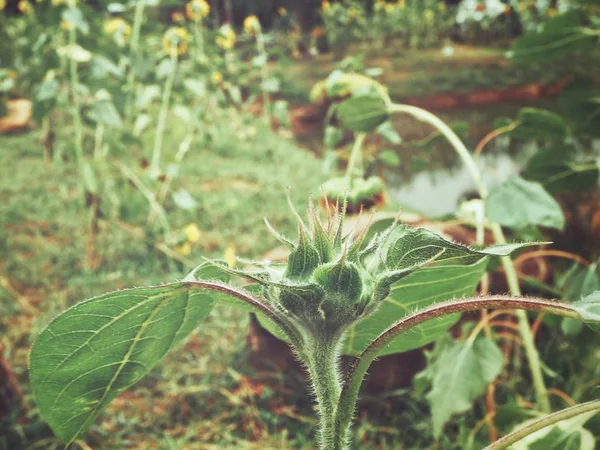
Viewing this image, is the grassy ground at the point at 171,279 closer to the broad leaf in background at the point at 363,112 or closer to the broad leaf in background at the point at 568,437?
the broad leaf in background at the point at 363,112

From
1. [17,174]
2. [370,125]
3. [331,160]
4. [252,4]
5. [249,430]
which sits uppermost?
[252,4]

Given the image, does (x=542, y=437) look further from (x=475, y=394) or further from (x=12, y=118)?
(x=12, y=118)

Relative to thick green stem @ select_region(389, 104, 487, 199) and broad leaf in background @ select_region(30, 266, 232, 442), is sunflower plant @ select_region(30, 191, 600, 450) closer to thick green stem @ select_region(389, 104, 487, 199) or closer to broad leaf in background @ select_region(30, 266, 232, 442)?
broad leaf in background @ select_region(30, 266, 232, 442)

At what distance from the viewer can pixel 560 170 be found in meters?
0.70

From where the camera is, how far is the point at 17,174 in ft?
8.07

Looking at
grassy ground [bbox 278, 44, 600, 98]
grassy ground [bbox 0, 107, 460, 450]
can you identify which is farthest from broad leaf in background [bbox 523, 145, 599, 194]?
grassy ground [bbox 278, 44, 600, 98]

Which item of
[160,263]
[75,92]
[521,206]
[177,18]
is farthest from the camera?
[177,18]

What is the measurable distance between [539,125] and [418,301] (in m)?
0.47

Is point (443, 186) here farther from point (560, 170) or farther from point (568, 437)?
point (568, 437)

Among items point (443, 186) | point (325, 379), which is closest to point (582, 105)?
point (325, 379)

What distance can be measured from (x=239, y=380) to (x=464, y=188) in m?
1.36

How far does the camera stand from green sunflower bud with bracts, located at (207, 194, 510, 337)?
20cm

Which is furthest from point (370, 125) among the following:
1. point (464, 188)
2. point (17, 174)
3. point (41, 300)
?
point (17, 174)

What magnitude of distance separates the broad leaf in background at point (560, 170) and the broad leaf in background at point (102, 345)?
0.57 meters
